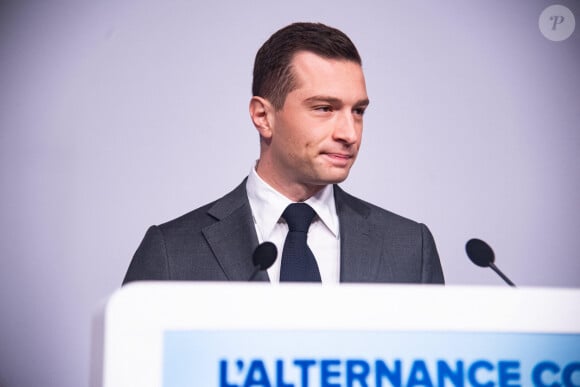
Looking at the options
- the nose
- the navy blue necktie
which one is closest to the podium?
the navy blue necktie

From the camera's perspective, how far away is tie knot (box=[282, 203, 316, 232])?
5.00 ft

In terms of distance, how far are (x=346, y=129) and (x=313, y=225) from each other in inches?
8.4

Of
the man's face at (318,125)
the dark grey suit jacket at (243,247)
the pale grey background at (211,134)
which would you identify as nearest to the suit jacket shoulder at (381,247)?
the dark grey suit jacket at (243,247)

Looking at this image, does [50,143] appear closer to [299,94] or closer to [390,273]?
[299,94]

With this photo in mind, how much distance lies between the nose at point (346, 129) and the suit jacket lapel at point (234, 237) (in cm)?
25

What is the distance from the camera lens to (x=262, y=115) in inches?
67.8

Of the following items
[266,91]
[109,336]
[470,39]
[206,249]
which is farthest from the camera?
[470,39]

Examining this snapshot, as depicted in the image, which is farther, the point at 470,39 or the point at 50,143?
the point at 470,39

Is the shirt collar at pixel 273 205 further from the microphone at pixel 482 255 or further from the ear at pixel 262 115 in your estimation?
the microphone at pixel 482 255

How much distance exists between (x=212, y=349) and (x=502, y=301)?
28 centimetres

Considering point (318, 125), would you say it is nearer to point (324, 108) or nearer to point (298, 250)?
point (324, 108)

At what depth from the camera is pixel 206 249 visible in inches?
60.8

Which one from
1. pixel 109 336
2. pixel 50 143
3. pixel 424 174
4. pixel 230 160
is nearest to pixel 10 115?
pixel 50 143

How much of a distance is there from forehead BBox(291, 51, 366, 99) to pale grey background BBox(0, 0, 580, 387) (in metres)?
0.47
